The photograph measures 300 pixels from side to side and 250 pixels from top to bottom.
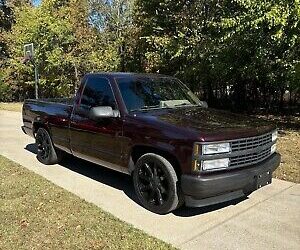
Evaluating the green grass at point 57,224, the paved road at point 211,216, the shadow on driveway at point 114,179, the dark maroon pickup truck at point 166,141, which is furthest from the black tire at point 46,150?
the green grass at point 57,224

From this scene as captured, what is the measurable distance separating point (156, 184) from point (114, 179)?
175cm

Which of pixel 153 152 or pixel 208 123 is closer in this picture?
pixel 208 123

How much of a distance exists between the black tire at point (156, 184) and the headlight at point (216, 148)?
546mm

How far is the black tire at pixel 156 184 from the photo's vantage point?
4383 mm

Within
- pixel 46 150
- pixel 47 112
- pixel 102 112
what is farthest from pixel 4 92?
pixel 102 112

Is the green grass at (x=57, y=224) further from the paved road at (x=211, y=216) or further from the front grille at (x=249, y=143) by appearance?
the front grille at (x=249, y=143)

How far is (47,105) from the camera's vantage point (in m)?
7.04

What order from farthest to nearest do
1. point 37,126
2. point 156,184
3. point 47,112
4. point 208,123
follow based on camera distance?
point 37,126 → point 47,112 → point 156,184 → point 208,123

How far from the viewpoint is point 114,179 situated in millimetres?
6207

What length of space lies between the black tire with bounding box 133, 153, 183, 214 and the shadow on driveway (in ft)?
0.88

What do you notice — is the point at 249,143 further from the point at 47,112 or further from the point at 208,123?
the point at 47,112

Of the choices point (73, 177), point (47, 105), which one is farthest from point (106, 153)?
point (47, 105)

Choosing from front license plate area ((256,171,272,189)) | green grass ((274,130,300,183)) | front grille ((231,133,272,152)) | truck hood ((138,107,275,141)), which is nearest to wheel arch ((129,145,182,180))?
truck hood ((138,107,275,141))

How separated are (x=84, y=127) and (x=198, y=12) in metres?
11.5
